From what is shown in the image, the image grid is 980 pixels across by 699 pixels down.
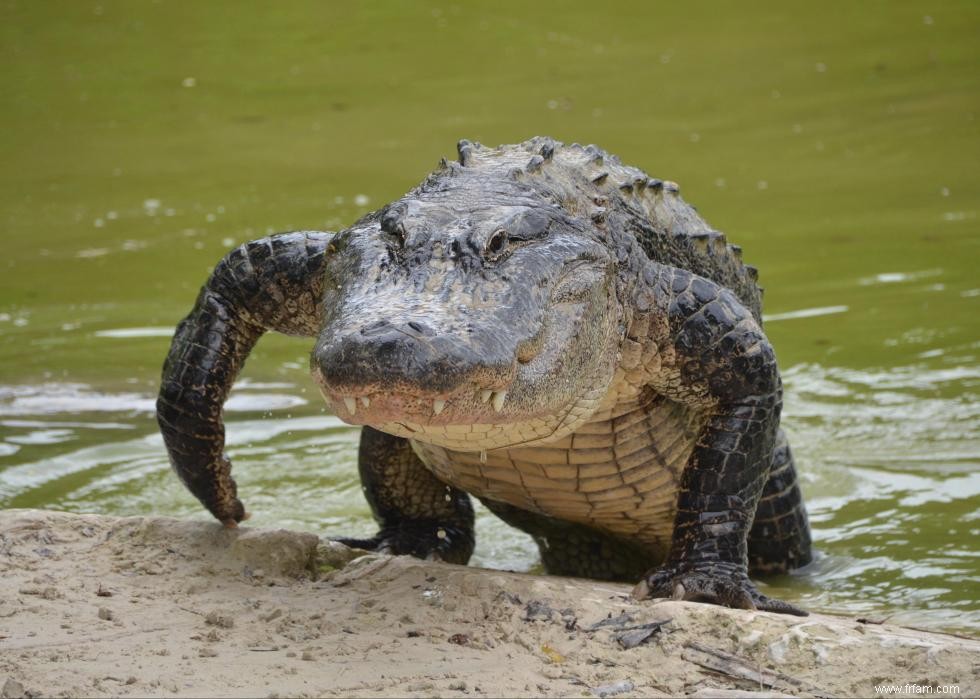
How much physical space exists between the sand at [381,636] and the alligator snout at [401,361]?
58 centimetres

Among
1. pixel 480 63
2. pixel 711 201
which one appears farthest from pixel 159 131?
Answer: pixel 711 201

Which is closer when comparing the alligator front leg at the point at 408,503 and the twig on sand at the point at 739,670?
the twig on sand at the point at 739,670

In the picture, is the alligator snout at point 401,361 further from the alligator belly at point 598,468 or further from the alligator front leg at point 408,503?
the alligator front leg at point 408,503

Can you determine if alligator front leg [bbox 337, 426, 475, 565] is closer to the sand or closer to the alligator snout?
the sand

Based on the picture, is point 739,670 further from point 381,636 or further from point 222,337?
point 222,337

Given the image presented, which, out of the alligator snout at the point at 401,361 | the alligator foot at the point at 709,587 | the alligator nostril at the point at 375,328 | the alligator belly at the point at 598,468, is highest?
the alligator nostril at the point at 375,328

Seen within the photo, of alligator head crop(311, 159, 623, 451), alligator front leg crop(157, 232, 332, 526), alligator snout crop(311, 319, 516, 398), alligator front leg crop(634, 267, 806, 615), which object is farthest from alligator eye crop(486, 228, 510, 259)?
alligator front leg crop(157, 232, 332, 526)

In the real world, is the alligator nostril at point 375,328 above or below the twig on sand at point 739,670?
above

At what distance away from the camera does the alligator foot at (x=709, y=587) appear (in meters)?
3.51

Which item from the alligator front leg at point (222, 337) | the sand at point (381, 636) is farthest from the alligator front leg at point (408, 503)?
the sand at point (381, 636)

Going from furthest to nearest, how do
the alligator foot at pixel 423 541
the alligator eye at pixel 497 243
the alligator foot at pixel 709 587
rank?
1. the alligator foot at pixel 423 541
2. the alligator foot at pixel 709 587
3. the alligator eye at pixel 497 243

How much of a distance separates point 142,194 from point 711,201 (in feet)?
14.1

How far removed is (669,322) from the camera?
12.1 ft

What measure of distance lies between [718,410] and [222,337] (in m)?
1.43
